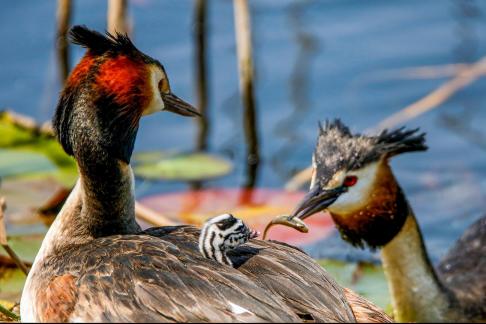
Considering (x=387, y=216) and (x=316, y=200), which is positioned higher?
(x=316, y=200)

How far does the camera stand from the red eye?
671 centimetres

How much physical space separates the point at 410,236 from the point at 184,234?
179cm

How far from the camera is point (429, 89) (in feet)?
35.8

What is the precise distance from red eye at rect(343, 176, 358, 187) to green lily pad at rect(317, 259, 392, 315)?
32.1 inches

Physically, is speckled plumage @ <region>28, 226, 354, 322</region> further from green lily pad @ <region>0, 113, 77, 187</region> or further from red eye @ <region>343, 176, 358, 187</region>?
green lily pad @ <region>0, 113, 77, 187</region>

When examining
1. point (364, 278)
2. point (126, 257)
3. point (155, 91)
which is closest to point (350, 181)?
point (364, 278)

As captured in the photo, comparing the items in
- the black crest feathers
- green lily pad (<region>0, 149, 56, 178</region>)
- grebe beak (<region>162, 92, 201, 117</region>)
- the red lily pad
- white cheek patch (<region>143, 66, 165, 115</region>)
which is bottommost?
the red lily pad

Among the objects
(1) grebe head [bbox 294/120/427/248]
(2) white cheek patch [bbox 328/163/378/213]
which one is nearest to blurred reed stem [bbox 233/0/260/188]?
(1) grebe head [bbox 294/120/427/248]

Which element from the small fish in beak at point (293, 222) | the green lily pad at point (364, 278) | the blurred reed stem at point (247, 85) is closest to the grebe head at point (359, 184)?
the green lily pad at point (364, 278)

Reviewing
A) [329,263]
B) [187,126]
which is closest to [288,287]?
[329,263]

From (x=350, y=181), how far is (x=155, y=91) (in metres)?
1.42

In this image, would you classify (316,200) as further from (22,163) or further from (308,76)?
(308,76)

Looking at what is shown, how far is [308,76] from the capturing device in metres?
11.0

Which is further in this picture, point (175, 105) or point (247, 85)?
point (247, 85)
